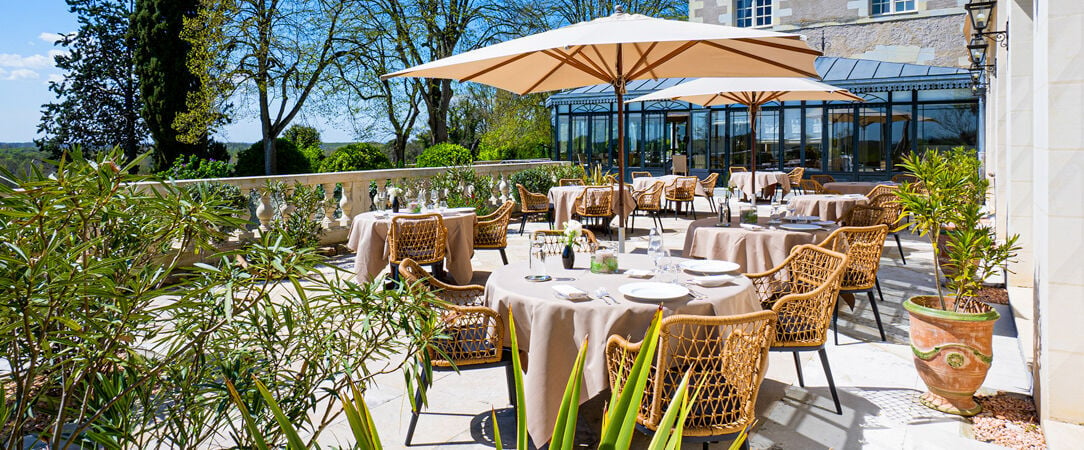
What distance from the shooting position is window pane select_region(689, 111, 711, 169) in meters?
19.2

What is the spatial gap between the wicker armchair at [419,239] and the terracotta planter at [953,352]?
398 centimetres

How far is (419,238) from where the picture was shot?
637cm

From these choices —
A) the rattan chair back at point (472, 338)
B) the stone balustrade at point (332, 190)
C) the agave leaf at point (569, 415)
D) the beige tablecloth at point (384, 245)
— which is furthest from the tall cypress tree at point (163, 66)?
the agave leaf at point (569, 415)

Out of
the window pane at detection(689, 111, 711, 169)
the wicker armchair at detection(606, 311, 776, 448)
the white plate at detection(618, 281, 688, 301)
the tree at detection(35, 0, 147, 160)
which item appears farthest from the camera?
the tree at detection(35, 0, 147, 160)

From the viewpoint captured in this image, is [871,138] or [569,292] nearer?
[569,292]

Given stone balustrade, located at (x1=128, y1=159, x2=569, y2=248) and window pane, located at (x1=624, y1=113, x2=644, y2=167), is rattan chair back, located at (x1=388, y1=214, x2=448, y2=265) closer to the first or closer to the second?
stone balustrade, located at (x1=128, y1=159, x2=569, y2=248)

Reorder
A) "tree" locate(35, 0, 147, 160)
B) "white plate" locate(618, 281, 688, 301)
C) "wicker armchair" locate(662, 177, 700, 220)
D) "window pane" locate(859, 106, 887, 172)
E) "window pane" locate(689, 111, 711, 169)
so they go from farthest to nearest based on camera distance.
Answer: "tree" locate(35, 0, 147, 160), "window pane" locate(689, 111, 711, 169), "window pane" locate(859, 106, 887, 172), "wicker armchair" locate(662, 177, 700, 220), "white plate" locate(618, 281, 688, 301)

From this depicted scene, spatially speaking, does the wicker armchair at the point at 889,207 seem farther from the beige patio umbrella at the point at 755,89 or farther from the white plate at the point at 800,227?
the white plate at the point at 800,227

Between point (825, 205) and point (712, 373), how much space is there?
673 centimetres

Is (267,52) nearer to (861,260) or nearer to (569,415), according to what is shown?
(861,260)

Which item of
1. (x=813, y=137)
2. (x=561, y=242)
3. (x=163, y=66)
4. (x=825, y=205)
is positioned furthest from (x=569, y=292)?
(x=163, y=66)

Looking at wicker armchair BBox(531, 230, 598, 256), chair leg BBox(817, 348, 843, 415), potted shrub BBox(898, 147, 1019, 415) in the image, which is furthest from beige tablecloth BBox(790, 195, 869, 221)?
chair leg BBox(817, 348, 843, 415)

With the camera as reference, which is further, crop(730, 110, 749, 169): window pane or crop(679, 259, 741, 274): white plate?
crop(730, 110, 749, 169): window pane

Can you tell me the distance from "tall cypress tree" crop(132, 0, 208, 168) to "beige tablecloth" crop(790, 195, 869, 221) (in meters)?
17.0
